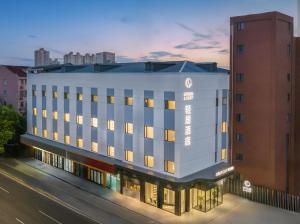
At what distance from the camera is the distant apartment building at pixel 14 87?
86.4m

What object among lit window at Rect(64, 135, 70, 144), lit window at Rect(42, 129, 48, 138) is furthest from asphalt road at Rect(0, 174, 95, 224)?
lit window at Rect(42, 129, 48, 138)

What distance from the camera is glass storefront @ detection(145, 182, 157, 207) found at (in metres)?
38.6

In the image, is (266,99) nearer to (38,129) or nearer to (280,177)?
(280,177)

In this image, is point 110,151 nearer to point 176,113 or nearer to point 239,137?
point 176,113

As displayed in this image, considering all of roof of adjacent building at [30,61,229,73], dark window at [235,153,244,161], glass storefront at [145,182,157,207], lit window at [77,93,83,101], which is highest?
roof of adjacent building at [30,61,229,73]

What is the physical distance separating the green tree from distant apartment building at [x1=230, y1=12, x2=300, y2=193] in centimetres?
3988

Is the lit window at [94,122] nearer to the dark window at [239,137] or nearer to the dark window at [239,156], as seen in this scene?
the dark window at [239,137]

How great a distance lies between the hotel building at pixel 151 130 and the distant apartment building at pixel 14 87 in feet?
133

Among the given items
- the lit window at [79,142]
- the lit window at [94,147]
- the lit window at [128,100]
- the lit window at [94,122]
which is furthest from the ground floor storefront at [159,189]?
the lit window at [128,100]

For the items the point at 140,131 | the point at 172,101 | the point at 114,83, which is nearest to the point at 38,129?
the point at 114,83

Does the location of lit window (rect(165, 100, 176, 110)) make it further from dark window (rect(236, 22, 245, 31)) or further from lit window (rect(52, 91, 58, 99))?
lit window (rect(52, 91, 58, 99))

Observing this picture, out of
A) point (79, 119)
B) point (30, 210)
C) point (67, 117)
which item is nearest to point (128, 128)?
point (79, 119)

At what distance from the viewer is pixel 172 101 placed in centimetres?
3656

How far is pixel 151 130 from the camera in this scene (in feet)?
127
